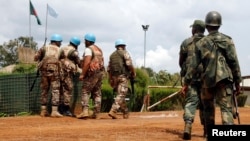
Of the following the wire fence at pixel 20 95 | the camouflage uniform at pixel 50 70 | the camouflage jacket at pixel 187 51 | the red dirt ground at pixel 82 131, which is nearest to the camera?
the red dirt ground at pixel 82 131

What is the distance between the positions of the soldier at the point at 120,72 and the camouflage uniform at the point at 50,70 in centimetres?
126

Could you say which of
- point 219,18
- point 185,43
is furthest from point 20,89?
point 219,18

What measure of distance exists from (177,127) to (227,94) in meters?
3.15

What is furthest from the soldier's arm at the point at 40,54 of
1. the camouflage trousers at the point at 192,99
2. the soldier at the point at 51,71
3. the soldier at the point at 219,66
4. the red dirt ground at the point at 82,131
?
the soldier at the point at 219,66

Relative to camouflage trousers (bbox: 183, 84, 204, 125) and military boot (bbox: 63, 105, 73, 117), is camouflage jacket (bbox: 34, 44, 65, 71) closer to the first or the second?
military boot (bbox: 63, 105, 73, 117)

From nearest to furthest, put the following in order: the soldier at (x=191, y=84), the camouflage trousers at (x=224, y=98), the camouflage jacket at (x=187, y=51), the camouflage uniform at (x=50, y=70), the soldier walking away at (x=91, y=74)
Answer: the camouflage trousers at (x=224, y=98) → the soldier at (x=191, y=84) → the camouflage jacket at (x=187, y=51) → the soldier walking away at (x=91, y=74) → the camouflage uniform at (x=50, y=70)

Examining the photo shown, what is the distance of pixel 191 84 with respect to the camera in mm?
8703

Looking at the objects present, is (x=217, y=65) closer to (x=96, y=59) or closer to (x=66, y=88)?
(x=96, y=59)

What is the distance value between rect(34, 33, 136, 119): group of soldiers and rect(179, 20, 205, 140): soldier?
11.2ft

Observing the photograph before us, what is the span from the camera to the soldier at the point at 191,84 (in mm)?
8367

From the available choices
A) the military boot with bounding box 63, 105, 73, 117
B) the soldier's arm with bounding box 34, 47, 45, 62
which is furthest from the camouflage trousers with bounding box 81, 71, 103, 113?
the soldier's arm with bounding box 34, 47, 45, 62

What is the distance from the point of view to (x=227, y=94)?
7.45 meters

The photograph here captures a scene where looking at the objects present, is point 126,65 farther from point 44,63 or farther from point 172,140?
point 172,140

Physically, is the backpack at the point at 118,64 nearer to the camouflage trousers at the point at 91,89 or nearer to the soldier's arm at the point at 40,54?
the camouflage trousers at the point at 91,89
